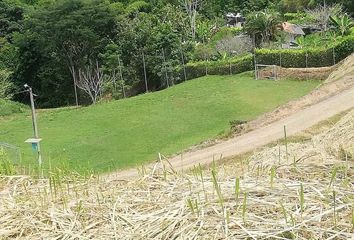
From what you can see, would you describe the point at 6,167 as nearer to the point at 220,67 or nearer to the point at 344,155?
the point at 344,155

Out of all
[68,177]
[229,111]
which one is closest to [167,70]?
[229,111]

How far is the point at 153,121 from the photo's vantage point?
2164 cm

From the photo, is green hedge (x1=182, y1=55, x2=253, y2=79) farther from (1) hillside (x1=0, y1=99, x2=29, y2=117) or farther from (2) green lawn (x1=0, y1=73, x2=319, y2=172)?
(1) hillside (x1=0, y1=99, x2=29, y2=117)

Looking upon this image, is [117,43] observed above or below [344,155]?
above

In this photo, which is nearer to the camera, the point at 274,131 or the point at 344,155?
the point at 344,155

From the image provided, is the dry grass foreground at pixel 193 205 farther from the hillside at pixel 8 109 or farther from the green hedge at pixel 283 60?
the hillside at pixel 8 109

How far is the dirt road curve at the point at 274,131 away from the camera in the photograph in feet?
42.1

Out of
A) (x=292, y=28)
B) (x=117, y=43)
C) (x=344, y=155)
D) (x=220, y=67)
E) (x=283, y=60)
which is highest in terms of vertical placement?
(x=117, y=43)

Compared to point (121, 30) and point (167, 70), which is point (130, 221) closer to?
point (167, 70)

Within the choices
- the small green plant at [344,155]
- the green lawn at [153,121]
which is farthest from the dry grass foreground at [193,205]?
the green lawn at [153,121]

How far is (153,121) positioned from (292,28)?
1851 cm

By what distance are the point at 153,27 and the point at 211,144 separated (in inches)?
857

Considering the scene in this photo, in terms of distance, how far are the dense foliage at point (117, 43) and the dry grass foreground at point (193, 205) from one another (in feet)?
86.5

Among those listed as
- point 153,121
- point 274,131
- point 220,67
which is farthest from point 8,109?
point 274,131
